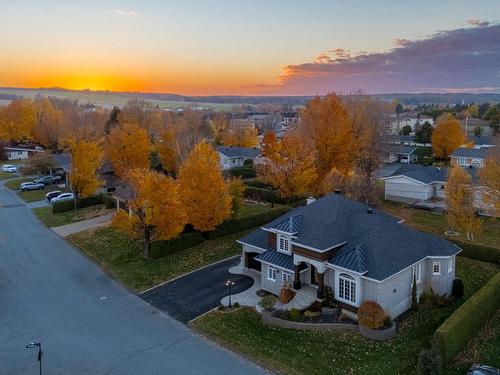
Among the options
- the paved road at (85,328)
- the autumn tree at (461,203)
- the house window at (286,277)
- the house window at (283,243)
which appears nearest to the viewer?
the paved road at (85,328)

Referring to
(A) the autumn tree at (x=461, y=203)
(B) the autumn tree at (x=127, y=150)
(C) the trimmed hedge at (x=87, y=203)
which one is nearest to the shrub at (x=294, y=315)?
(A) the autumn tree at (x=461, y=203)

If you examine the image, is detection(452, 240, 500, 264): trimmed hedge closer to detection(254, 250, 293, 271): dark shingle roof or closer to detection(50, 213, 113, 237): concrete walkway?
detection(254, 250, 293, 271): dark shingle roof

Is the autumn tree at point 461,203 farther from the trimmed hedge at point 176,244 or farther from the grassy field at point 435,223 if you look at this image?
the trimmed hedge at point 176,244

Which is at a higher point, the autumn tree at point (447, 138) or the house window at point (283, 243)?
the autumn tree at point (447, 138)

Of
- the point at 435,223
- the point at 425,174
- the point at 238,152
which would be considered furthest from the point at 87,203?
the point at 425,174

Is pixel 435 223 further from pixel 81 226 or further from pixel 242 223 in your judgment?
pixel 81 226

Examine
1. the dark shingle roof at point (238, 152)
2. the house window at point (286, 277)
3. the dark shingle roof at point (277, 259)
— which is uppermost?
the dark shingle roof at point (238, 152)
